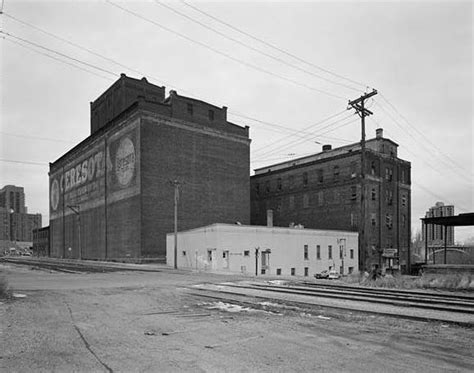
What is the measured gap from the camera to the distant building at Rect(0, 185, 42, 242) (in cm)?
9775

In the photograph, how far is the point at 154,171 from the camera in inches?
2272

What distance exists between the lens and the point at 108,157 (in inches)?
2680

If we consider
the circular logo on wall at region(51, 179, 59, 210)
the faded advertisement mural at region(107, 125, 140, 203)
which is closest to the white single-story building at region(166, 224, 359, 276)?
the faded advertisement mural at region(107, 125, 140, 203)

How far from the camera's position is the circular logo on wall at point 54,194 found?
97.2 m

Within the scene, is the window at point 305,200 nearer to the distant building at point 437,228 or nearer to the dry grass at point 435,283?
the distant building at point 437,228

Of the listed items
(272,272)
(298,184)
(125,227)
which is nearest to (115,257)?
(125,227)

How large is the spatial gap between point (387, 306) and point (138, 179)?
46.8 meters

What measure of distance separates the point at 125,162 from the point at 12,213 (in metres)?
51.8

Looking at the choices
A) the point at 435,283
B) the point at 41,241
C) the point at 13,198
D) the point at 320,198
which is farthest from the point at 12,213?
the point at 435,283

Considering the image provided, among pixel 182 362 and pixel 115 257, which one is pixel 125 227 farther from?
pixel 182 362

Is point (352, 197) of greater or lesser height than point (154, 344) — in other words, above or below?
above

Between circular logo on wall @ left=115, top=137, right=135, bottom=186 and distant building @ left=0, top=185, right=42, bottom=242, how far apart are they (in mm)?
39437

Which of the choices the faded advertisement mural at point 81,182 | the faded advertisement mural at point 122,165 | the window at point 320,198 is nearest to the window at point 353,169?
the window at point 320,198

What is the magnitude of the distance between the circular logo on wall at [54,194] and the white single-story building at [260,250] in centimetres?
5483
